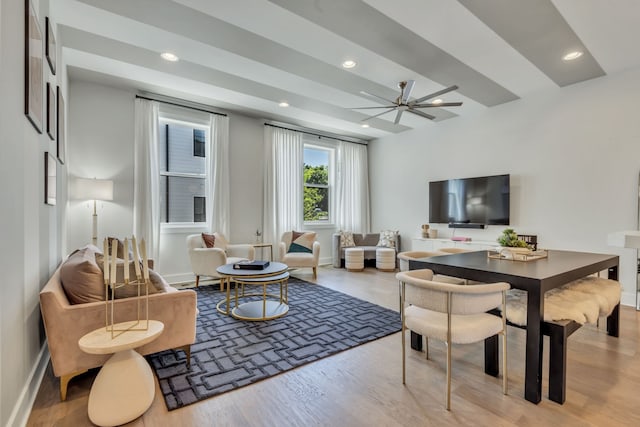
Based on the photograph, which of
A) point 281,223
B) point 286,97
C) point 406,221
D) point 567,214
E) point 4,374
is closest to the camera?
point 4,374

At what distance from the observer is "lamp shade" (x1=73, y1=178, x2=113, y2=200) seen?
3641mm

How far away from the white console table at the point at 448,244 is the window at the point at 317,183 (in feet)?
6.70

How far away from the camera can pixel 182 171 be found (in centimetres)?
493

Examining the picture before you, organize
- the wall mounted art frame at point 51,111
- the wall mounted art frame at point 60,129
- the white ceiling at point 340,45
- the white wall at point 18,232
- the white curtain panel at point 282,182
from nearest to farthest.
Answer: the white wall at point 18,232 < the wall mounted art frame at point 51,111 < the white ceiling at point 340,45 < the wall mounted art frame at point 60,129 < the white curtain panel at point 282,182

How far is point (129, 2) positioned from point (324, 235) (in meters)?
→ 5.11

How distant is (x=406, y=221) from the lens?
6465 millimetres

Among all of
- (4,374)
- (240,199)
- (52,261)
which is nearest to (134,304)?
(4,374)

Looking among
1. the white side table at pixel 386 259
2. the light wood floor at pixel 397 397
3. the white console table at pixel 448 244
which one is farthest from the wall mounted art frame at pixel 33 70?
the white side table at pixel 386 259

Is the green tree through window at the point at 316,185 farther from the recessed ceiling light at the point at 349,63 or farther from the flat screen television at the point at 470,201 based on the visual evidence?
the recessed ceiling light at the point at 349,63

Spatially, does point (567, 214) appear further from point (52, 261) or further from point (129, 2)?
point (52, 261)

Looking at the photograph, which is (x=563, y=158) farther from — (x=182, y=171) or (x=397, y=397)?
(x=182, y=171)

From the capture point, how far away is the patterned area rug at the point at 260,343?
6.72ft

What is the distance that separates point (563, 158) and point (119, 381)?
551cm

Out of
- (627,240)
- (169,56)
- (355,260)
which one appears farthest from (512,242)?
(169,56)
